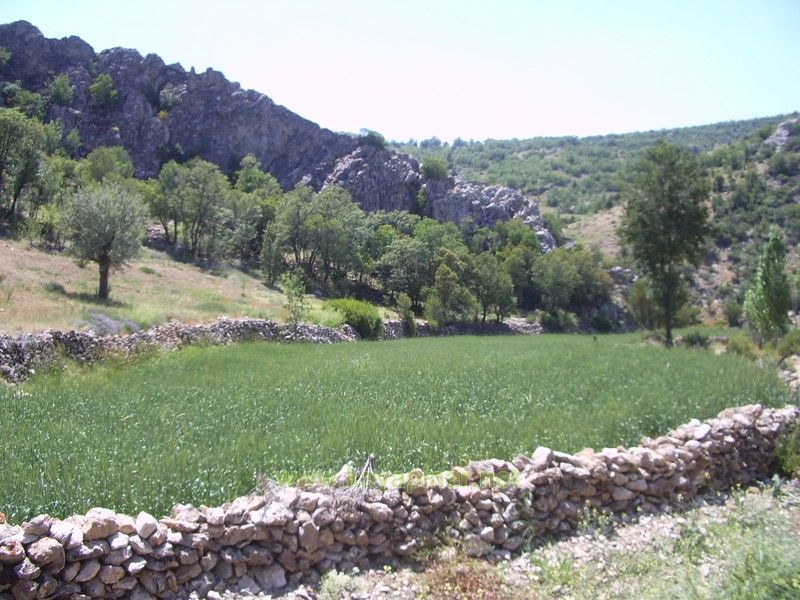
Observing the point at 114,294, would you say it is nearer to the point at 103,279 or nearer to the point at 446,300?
the point at 103,279

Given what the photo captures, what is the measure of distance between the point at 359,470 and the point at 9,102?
11486 cm

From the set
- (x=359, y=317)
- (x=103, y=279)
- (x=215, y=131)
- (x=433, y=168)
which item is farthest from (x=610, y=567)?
(x=215, y=131)

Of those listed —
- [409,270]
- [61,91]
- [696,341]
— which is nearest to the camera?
[696,341]

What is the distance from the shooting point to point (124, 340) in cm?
2117

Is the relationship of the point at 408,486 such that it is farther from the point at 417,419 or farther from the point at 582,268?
the point at 582,268

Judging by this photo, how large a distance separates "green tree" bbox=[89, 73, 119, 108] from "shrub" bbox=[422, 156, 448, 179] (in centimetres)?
6017

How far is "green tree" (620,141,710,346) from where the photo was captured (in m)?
32.1

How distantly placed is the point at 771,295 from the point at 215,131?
4158 inches

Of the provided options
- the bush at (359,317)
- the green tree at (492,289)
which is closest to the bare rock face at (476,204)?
the green tree at (492,289)

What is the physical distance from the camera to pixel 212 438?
30.3 ft

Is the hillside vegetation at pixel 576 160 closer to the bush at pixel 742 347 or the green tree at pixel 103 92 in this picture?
the green tree at pixel 103 92

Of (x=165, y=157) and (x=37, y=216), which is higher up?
(x=165, y=157)

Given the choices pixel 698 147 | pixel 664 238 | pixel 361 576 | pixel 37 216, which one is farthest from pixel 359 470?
pixel 698 147

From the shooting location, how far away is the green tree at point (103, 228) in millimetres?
29844
